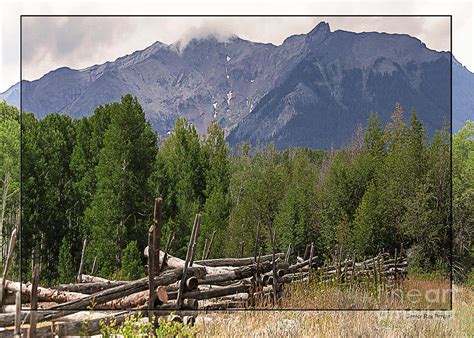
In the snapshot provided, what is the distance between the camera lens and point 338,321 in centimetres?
685

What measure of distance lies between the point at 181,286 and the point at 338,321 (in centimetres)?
161

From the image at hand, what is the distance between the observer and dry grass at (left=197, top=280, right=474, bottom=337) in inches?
255

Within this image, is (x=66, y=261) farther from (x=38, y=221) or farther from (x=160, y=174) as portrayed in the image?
(x=160, y=174)

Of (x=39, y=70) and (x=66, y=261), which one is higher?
(x=39, y=70)

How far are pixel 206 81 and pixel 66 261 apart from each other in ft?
7.99

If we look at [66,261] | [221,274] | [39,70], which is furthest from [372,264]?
[39,70]

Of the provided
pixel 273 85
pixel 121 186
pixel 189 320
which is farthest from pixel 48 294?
pixel 273 85

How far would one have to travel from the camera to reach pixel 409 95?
7258mm

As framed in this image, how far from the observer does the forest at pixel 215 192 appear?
7117 mm

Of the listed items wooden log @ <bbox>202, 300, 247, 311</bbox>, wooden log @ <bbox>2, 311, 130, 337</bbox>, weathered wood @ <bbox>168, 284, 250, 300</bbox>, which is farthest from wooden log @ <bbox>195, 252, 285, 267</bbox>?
wooden log @ <bbox>2, 311, 130, 337</bbox>

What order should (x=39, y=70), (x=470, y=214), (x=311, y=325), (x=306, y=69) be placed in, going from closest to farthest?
(x=311, y=325), (x=39, y=70), (x=306, y=69), (x=470, y=214)

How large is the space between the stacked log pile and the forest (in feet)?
0.59

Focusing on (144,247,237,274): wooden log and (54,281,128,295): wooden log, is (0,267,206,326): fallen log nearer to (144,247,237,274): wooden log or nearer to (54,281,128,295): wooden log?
(144,247,237,274): wooden log

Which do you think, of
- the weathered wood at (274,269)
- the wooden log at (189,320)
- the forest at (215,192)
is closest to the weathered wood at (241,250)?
the forest at (215,192)
